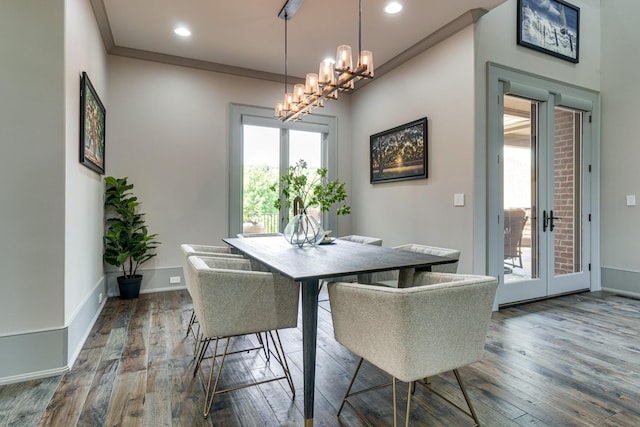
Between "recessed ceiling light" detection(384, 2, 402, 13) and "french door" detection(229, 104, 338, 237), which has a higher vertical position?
"recessed ceiling light" detection(384, 2, 402, 13)

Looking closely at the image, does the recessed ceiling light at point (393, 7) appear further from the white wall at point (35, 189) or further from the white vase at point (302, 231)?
the white wall at point (35, 189)

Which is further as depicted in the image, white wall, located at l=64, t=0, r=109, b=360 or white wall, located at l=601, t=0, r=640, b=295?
white wall, located at l=601, t=0, r=640, b=295

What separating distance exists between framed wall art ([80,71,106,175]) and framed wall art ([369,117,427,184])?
335cm

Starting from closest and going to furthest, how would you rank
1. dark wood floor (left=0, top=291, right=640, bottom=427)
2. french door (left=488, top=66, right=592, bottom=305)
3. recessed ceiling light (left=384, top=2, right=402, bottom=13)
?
dark wood floor (left=0, top=291, right=640, bottom=427), recessed ceiling light (left=384, top=2, right=402, bottom=13), french door (left=488, top=66, right=592, bottom=305)

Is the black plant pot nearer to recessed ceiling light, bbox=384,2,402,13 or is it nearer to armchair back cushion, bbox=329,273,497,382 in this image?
armchair back cushion, bbox=329,273,497,382

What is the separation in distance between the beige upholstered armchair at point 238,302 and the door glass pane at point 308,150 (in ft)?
10.8

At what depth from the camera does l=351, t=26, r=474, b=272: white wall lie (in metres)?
3.51

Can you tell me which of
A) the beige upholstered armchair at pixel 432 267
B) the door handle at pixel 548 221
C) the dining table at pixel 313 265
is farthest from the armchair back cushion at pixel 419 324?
the door handle at pixel 548 221

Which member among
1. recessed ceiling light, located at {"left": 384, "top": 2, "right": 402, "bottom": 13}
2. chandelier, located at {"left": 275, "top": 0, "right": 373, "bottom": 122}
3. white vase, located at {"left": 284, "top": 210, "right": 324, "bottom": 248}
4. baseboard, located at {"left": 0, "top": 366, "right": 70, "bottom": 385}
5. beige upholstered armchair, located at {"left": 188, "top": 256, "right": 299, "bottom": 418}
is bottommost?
baseboard, located at {"left": 0, "top": 366, "right": 70, "bottom": 385}

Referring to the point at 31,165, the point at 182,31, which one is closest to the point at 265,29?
the point at 182,31

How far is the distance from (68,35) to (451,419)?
11.0 feet

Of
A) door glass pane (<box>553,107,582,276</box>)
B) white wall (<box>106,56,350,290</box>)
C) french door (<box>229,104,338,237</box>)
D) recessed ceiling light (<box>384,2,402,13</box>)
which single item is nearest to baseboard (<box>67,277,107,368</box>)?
white wall (<box>106,56,350,290</box>)

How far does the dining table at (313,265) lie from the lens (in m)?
1.67

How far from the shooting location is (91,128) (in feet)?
10.2
